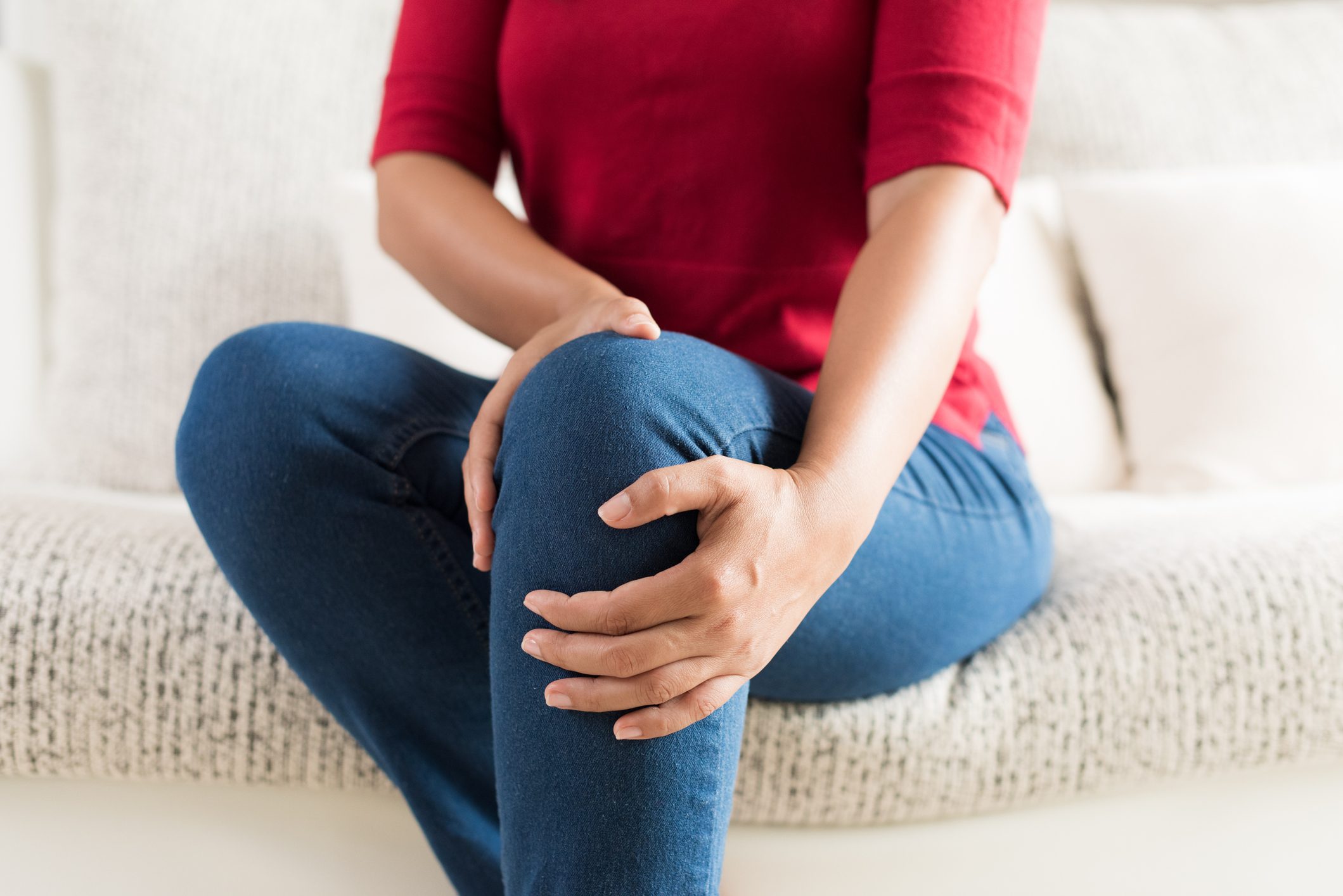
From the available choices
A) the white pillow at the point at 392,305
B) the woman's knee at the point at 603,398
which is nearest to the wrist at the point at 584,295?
the woman's knee at the point at 603,398

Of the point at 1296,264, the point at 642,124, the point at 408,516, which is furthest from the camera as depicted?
the point at 1296,264

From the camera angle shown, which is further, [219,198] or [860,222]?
[219,198]

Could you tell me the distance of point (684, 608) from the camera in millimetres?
412

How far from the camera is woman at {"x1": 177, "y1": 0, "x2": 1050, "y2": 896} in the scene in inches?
16.6

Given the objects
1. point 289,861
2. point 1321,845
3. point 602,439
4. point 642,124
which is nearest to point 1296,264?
point 1321,845

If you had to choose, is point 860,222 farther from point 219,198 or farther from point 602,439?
point 219,198

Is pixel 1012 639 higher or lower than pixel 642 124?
lower

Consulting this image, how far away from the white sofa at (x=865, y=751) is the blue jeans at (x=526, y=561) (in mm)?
52

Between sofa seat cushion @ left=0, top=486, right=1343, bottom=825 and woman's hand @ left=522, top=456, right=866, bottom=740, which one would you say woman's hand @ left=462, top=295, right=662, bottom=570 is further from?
sofa seat cushion @ left=0, top=486, right=1343, bottom=825

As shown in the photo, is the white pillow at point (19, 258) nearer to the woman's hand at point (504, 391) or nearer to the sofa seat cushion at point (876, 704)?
the sofa seat cushion at point (876, 704)

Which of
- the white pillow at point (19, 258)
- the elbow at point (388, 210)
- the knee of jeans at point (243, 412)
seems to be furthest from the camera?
the white pillow at point (19, 258)

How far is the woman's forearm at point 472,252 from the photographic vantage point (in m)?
0.62

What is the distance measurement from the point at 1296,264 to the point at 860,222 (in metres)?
0.60

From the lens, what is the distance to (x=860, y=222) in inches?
26.2
